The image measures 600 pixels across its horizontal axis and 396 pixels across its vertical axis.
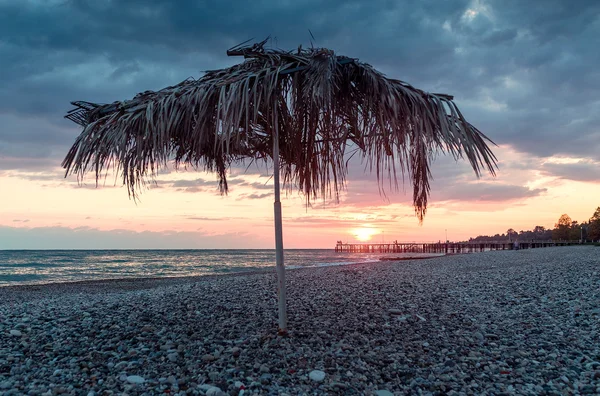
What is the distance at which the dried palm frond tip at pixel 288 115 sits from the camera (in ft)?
14.0

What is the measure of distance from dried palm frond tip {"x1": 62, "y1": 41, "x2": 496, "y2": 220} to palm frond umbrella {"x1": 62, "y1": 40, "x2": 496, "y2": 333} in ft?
0.04

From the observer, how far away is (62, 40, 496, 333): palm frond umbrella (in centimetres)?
427

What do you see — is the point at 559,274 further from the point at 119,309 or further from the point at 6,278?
the point at 6,278

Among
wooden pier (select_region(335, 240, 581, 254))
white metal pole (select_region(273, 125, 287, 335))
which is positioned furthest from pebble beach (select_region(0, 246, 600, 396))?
wooden pier (select_region(335, 240, 581, 254))

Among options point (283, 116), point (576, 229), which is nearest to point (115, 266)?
point (283, 116)

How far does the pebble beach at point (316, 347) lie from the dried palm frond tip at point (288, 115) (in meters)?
1.80

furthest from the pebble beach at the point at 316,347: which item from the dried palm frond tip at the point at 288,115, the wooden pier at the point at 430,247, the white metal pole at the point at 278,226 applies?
the wooden pier at the point at 430,247

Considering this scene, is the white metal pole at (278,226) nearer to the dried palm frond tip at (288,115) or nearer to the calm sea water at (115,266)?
the dried palm frond tip at (288,115)

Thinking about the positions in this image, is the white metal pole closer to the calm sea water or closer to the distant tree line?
the calm sea water

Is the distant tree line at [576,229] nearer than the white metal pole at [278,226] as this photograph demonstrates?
No

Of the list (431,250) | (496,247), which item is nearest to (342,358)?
(496,247)

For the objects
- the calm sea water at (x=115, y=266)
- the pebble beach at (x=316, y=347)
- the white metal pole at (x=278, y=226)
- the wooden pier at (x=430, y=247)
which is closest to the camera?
the pebble beach at (x=316, y=347)

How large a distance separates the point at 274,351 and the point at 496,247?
67183 millimetres

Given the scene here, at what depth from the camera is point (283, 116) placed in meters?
5.10
